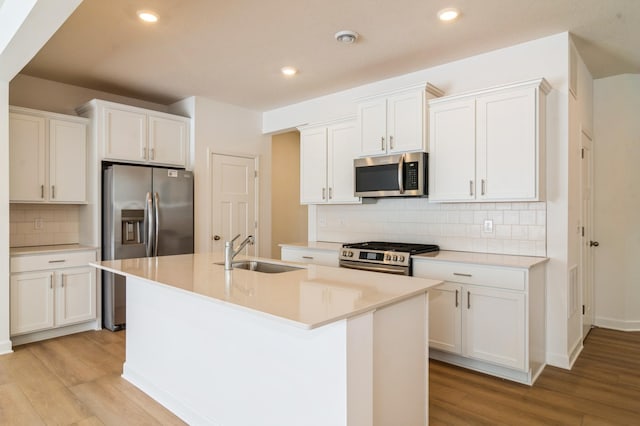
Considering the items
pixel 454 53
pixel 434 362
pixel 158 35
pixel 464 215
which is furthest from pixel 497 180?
pixel 158 35

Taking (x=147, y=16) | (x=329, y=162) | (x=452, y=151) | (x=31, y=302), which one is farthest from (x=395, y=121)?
(x=31, y=302)

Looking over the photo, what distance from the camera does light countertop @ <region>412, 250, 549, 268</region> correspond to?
9.37ft

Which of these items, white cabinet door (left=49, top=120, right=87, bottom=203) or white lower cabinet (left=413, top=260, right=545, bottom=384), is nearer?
white lower cabinet (left=413, top=260, right=545, bottom=384)

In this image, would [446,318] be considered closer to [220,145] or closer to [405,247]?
[405,247]

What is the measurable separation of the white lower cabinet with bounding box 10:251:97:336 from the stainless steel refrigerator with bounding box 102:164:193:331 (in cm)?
19

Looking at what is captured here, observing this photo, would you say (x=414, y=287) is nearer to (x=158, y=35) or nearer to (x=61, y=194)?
(x=158, y=35)

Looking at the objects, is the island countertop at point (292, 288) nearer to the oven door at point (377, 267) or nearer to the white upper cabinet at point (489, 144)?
the oven door at point (377, 267)

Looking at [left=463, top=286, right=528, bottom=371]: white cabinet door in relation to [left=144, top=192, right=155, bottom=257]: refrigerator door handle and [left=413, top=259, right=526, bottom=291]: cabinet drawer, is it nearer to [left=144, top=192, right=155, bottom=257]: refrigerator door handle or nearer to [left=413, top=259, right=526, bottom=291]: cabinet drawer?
[left=413, top=259, right=526, bottom=291]: cabinet drawer

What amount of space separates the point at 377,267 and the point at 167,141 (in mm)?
2912

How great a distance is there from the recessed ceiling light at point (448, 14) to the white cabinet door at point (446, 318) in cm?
201

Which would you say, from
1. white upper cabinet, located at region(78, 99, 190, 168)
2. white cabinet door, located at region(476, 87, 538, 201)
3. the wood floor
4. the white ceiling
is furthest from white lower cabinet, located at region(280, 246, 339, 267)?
the white ceiling

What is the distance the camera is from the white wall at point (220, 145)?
483 centimetres

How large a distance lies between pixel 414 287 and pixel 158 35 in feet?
9.18

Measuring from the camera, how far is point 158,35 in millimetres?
3146
